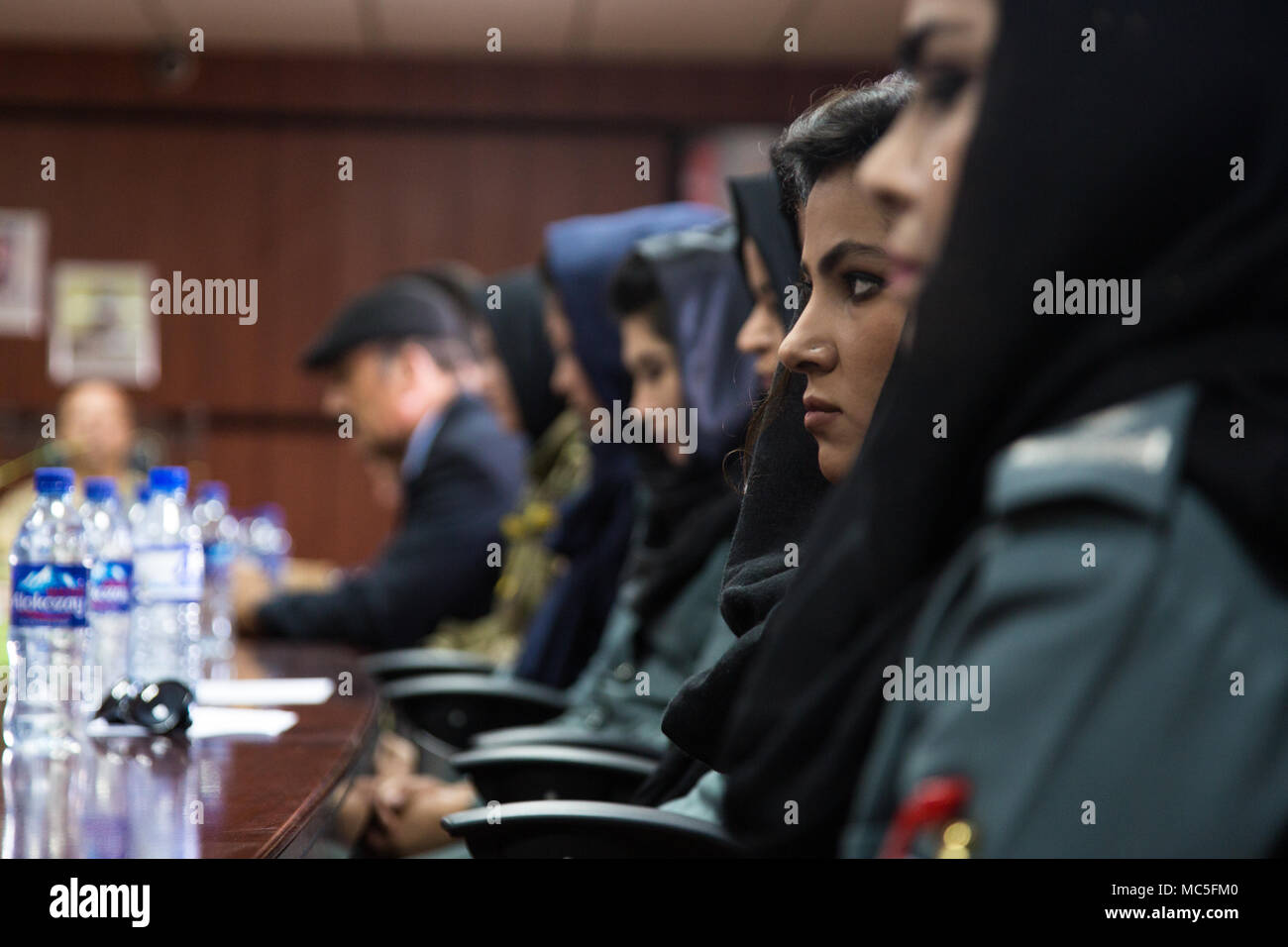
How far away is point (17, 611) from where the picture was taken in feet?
4.64

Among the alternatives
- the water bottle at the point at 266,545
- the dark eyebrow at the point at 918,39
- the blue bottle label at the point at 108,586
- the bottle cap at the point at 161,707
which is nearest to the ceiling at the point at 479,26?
the water bottle at the point at 266,545

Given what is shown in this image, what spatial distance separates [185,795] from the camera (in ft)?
3.76

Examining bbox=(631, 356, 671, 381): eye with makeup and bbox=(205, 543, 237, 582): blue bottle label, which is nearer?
bbox=(631, 356, 671, 381): eye with makeup

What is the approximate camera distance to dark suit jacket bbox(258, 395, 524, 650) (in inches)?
125

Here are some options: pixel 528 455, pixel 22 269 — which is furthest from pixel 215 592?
pixel 22 269

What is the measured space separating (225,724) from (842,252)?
38.0 inches

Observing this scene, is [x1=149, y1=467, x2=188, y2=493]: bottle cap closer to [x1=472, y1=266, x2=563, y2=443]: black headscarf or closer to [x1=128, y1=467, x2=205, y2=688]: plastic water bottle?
[x1=128, y1=467, x2=205, y2=688]: plastic water bottle

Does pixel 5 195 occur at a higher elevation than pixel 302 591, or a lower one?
higher

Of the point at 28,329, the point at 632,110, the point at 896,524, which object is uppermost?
the point at 632,110

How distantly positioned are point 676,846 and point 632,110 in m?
4.82

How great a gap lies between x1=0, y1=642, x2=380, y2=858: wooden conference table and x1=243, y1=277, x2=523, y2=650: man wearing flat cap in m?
1.55

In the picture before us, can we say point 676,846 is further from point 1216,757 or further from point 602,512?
point 602,512

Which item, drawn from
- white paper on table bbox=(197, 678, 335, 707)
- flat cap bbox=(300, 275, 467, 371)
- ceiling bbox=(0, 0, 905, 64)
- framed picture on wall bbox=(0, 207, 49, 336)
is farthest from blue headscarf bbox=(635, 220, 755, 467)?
framed picture on wall bbox=(0, 207, 49, 336)
